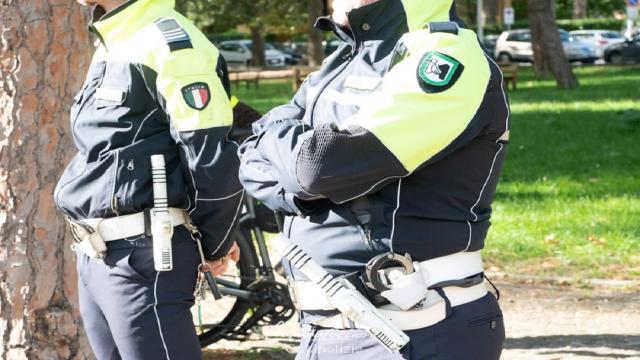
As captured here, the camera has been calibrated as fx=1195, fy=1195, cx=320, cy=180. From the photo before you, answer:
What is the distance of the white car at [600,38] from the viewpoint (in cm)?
4719

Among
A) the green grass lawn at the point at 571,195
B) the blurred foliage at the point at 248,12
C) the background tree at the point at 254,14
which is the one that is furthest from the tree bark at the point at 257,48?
the green grass lawn at the point at 571,195

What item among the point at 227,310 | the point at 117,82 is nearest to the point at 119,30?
the point at 117,82

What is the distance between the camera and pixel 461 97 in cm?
285

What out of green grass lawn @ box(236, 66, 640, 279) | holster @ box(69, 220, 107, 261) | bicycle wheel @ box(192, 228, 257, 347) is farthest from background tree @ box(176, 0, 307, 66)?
holster @ box(69, 220, 107, 261)

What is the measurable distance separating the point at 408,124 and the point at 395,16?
0.34 metres

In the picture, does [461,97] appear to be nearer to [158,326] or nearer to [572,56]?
[158,326]

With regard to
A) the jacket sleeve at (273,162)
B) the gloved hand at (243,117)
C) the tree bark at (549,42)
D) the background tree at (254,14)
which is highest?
the jacket sleeve at (273,162)

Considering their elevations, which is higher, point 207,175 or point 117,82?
point 117,82

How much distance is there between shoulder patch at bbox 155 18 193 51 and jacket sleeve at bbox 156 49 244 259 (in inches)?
0.9

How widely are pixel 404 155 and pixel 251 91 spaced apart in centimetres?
2993

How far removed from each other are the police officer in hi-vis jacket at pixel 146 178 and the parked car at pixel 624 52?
1595 inches

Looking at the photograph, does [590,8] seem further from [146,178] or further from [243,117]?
[146,178]

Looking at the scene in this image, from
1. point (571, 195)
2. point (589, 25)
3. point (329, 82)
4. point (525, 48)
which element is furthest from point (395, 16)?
point (589, 25)

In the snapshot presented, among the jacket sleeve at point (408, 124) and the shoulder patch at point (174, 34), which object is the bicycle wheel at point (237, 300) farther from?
the jacket sleeve at point (408, 124)
